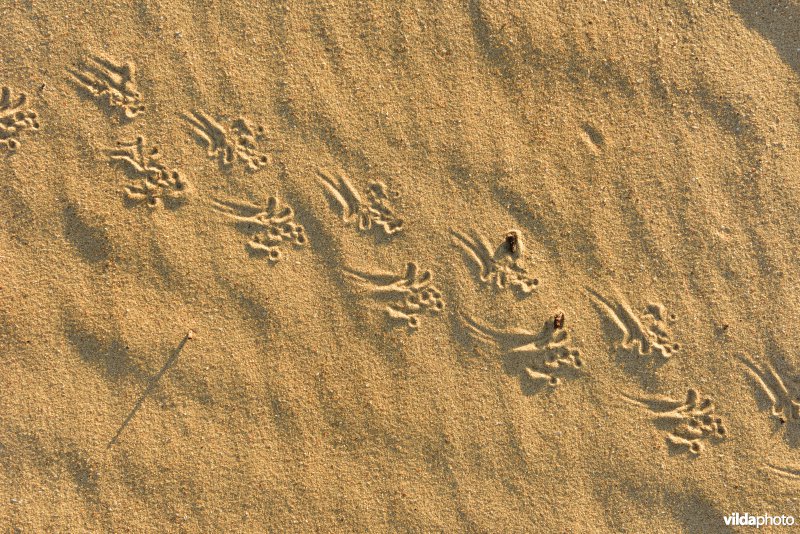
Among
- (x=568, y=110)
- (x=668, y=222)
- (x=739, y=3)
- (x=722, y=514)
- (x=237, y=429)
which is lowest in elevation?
(x=237, y=429)

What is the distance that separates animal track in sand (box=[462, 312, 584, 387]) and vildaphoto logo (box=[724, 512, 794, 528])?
131 centimetres

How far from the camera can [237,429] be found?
8.52ft

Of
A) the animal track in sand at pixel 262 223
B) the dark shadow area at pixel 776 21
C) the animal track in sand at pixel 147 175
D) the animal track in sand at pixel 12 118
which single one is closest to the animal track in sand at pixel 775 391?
the dark shadow area at pixel 776 21

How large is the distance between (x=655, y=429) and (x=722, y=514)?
66cm

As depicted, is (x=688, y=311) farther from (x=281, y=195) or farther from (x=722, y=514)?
(x=281, y=195)

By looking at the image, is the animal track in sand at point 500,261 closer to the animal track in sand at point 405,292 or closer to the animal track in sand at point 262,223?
the animal track in sand at point 405,292

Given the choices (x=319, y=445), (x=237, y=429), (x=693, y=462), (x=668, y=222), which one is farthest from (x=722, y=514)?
(x=237, y=429)

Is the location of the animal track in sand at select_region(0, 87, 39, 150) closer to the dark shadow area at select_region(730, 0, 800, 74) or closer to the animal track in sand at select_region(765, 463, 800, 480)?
the dark shadow area at select_region(730, 0, 800, 74)

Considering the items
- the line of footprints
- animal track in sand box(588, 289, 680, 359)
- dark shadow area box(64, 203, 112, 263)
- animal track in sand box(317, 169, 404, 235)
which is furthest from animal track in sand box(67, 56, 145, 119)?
animal track in sand box(588, 289, 680, 359)

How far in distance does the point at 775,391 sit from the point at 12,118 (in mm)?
4884

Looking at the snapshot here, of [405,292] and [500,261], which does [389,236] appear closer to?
[405,292]

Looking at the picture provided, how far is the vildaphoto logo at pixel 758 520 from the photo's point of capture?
264 cm

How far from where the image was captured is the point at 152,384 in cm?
259

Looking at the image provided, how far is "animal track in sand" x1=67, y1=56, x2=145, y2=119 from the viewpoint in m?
2.62
